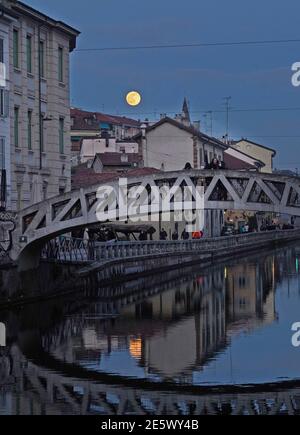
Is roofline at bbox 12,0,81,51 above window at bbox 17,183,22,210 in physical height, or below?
above

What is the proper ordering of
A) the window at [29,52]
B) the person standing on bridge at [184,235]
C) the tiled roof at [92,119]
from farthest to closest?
the tiled roof at [92,119]
the person standing on bridge at [184,235]
the window at [29,52]

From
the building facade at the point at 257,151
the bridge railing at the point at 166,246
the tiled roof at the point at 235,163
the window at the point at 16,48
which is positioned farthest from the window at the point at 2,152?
the building facade at the point at 257,151

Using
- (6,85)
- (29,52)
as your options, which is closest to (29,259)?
(6,85)

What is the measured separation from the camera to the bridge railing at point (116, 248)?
4962 centimetres

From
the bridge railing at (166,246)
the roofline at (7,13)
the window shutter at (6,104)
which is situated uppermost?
the roofline at (7,13)

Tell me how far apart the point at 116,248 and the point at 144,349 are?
23.6 metres

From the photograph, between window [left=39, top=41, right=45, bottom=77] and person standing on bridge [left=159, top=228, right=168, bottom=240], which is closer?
window [left=39, top=41, right=45, bottom=77]

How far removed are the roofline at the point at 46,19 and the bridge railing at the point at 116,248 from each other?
9459 mm

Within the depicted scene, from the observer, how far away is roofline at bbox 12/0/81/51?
49.5m

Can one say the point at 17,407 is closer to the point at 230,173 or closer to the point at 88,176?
the point at 230,173

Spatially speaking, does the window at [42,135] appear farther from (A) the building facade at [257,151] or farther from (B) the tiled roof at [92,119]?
(A) the building facade at [257,151]

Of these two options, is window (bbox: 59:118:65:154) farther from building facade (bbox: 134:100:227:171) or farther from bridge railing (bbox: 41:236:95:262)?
building facade (bbox: 134:100:227:171)

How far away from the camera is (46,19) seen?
173ft

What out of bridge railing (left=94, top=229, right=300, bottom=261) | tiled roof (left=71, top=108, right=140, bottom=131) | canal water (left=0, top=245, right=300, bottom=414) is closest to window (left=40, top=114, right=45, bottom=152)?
bridge railing (left=94, top=229, right=300, bottom=261)
